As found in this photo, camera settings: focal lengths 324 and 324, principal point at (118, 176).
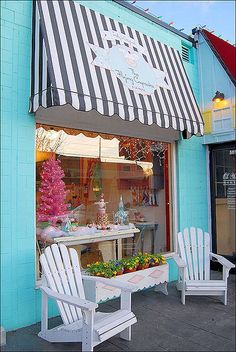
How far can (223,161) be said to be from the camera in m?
6.67

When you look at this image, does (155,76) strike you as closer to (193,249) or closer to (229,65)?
(229,65)

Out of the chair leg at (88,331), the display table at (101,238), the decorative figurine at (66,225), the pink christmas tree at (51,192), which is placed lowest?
the chair leg at (88,331)

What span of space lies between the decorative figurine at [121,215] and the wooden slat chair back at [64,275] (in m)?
1.77

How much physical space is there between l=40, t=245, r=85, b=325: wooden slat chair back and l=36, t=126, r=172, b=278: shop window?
2.26 feet

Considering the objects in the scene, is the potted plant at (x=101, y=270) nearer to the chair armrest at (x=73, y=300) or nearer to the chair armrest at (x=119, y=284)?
the chair armrest at (x=119, y=284)

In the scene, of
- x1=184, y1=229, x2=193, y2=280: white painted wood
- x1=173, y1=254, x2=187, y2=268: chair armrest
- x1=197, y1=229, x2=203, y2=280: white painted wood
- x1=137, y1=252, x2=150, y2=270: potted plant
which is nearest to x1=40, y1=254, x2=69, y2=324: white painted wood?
x1=137, y1=252, x2=150, y2=270: potted plant

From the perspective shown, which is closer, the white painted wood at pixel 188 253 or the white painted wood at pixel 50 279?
the white painted wood at pixel 50 279

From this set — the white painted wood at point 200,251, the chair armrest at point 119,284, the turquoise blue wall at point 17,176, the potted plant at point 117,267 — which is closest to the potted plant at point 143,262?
the potted plant at point 117,267

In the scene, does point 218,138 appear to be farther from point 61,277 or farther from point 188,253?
point 61,277

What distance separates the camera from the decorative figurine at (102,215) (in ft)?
17.5

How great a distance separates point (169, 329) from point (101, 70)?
3367mm

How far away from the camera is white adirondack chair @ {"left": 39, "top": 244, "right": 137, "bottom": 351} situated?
9.84 feet

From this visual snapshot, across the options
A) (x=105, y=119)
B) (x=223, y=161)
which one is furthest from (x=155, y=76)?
(x=223, y=161)

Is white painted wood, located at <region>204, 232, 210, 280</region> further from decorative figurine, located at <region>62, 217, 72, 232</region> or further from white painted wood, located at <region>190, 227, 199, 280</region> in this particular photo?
decorative figurine, located at <region>62, 217, 72, 232</region>
